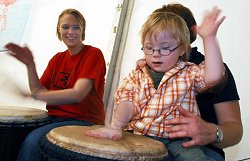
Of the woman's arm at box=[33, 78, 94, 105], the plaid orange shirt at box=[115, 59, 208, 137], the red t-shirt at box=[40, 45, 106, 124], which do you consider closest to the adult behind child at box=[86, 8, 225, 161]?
the plaid orange shirt at box=[115, 59, 208, 137]

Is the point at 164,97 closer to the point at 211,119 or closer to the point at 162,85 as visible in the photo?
the point at 162,85

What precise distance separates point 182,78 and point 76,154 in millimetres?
492

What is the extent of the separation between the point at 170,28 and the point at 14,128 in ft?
2.71

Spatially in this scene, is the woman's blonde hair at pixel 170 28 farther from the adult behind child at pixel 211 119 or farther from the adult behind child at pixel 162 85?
the adult behind child at pixel 211 119

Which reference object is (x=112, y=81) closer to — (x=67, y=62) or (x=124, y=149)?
(x=67, y=62)

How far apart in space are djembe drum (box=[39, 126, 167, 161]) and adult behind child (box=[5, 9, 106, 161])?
47 centimetres

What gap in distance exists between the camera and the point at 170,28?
1.08 m

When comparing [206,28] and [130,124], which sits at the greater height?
[206,28]

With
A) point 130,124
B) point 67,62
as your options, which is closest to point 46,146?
point 130,124

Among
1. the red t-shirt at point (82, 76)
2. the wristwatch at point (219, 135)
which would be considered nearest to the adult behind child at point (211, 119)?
the wristwatch at point (219, 135)

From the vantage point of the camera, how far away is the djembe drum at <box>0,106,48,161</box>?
4.34 ft

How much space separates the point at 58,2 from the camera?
99.7 inches

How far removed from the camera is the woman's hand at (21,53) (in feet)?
4.75

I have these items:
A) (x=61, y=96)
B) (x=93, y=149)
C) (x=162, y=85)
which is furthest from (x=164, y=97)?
(x=61, y=96)
